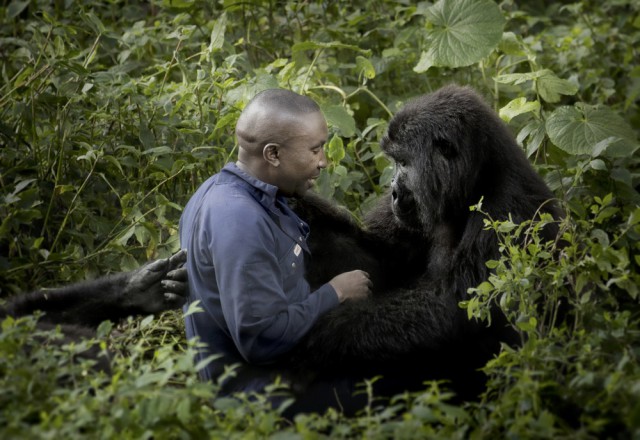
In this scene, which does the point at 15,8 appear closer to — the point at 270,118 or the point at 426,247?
the point at 270,118

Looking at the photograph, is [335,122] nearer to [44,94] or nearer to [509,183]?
[509,183]

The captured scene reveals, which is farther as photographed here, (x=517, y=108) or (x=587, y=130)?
(x=517, y=108)

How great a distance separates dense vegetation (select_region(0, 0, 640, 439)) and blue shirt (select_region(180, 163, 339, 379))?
0.25m

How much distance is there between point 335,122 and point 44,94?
1709 millimetres

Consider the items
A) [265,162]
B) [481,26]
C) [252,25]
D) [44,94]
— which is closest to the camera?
[265,162]

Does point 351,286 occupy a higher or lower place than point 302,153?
lower

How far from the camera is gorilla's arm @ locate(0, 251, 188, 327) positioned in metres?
4.11

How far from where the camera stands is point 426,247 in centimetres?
474

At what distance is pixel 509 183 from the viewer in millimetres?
4289

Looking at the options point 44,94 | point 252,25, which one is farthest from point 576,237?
point 252,25

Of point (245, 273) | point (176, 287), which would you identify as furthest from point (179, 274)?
point (245, 273)

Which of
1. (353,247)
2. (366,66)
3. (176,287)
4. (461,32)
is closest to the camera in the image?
(176,287)

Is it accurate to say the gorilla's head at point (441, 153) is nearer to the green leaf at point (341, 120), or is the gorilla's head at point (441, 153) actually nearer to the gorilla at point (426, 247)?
the gorilla at point (426, 247)

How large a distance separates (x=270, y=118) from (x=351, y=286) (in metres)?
0.85
